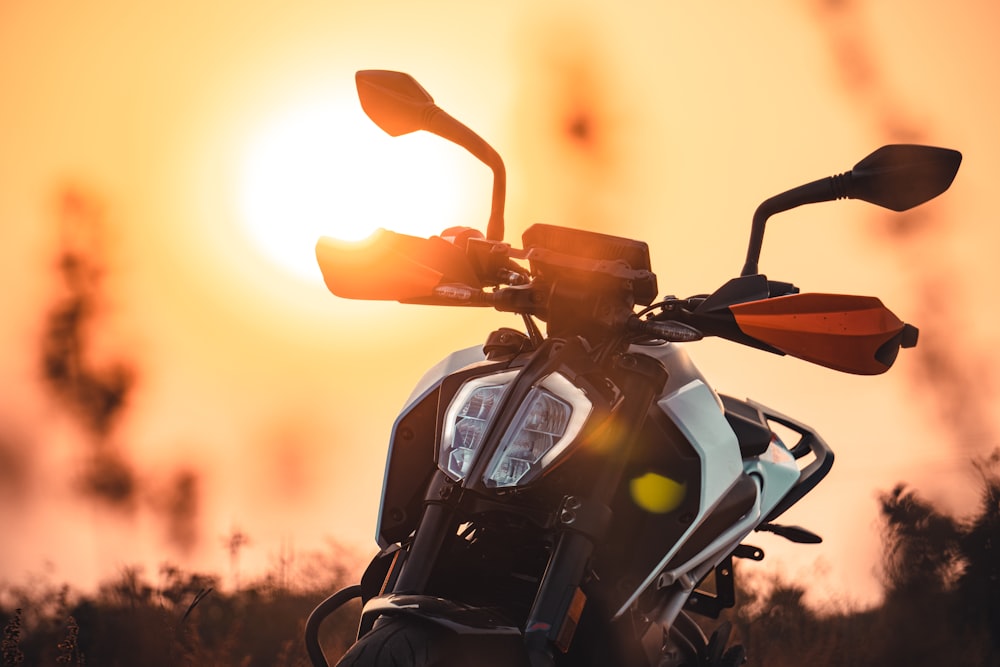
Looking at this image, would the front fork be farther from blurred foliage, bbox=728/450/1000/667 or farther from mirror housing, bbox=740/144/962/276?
blurred foliage, bbox=728/450/1000/667

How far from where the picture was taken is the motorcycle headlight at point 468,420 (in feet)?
7.90

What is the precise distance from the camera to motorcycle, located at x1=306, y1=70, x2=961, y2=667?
7.65 feet

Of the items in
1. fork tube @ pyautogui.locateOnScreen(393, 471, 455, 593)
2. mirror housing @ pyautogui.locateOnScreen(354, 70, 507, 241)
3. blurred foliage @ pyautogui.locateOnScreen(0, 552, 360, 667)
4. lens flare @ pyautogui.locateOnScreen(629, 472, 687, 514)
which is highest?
mirror housing @ pyautogui.locateOnScreen(354, 70, 507, 241)

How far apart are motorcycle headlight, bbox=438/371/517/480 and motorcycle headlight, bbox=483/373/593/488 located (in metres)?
0.06

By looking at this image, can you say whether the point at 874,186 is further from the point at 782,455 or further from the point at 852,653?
the point at 852,653

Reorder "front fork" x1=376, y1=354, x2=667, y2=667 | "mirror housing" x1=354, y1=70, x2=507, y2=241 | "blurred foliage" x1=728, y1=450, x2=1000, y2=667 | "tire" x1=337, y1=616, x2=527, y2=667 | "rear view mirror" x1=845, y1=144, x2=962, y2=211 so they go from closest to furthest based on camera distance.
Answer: "tire" x1=337, y1=616, x2=527, y2=667, "front fork" x1=376, y1=354, x2=667, y2=667, "rear view mirror" x1=845, y1=144, x2=962, y2=211, "mirror housing" x1=354, y1=70, x2=507, y2=241, "blurred foliage" x1=728, y1=450, x2=1000, y2=667

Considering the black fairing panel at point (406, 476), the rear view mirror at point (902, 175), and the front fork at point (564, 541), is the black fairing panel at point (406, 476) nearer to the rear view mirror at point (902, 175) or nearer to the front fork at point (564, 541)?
the front fork at point (564, 541)

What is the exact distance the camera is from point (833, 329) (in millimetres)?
2408

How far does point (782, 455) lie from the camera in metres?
3.32

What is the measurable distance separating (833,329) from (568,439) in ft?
2.00

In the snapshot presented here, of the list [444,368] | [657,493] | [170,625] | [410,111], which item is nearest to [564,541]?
[657,493]

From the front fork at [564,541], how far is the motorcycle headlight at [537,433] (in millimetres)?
114

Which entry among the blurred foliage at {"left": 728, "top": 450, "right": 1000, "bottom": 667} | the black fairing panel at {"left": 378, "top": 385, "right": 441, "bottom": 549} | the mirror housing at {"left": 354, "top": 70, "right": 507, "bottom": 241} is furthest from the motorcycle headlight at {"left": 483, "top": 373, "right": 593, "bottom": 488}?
the blurred foliage at {"left": 728, "top": 450, "right": 1000, "bottom": 667}

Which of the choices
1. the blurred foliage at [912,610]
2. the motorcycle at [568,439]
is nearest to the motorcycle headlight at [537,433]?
the motorcycle at [568,439]
